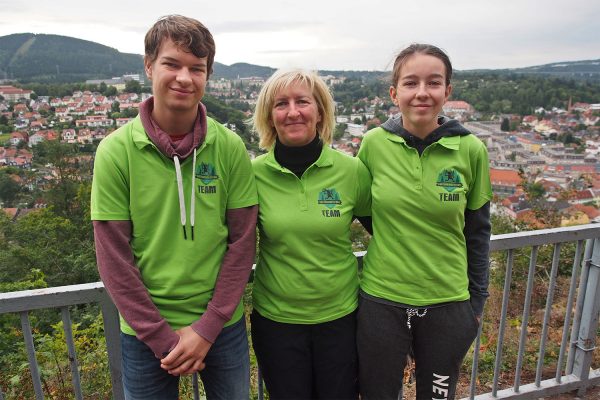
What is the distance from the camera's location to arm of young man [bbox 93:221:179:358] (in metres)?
1.43

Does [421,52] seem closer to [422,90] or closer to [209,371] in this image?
[422,90]

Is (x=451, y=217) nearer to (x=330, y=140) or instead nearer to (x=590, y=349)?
(x=330, y=140)

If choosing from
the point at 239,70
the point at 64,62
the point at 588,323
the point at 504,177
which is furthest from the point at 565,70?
the point at 588,323

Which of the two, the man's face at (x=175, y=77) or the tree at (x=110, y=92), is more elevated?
the man's face at (x=175, y=77)

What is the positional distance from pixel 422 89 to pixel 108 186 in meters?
1.13

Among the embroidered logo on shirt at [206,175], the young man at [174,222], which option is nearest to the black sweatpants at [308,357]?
the young man at [174,222]

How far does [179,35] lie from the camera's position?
56.5 inches

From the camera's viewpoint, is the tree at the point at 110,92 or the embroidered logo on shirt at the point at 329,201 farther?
the tree at the point at 110,92

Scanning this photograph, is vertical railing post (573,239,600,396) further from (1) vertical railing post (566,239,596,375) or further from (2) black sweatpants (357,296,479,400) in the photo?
(2) black sweatpants (357,296,479,400)

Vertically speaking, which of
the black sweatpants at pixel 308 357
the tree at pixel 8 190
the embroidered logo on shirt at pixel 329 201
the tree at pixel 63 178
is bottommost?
the tree at pixel 8 190

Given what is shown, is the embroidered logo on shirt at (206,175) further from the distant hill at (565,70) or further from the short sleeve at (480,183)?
the distant hill at (565,70)

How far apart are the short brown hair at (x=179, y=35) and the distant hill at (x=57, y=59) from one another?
3923 inches

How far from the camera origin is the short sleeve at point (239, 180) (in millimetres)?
1592

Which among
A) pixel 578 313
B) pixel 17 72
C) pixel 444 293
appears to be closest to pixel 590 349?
pixel 578 313
